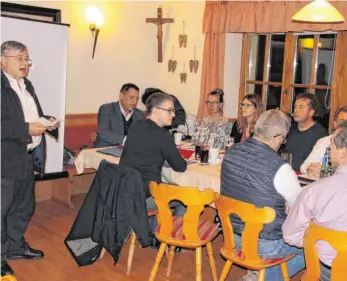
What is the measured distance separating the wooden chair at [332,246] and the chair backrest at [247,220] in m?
0.28

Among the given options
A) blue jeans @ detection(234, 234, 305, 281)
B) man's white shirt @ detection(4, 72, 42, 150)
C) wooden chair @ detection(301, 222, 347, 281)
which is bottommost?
blue jeans @ detection(234, 234, 305, 281)

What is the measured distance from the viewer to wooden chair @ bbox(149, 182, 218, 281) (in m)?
2.67

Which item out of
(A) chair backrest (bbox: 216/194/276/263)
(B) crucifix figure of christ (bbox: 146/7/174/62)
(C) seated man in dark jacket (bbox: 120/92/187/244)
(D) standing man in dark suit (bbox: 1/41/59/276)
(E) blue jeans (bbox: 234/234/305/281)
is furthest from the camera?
(B) crucifix figure of christ (bbox: 146/7/174/62)

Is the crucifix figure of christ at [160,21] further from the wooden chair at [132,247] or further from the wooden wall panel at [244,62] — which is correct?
the wooden chair at [132,247]

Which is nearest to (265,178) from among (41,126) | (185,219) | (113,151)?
(185,219)

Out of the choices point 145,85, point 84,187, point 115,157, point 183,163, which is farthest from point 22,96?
point 145,85

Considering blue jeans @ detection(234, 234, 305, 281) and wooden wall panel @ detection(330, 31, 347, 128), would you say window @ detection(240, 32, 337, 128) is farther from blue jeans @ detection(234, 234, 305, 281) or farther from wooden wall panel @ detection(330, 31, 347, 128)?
blue jeans @ detection(234, 234, 305, 281)

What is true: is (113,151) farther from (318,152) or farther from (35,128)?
(318,152)

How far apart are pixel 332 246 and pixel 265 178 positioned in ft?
1.73

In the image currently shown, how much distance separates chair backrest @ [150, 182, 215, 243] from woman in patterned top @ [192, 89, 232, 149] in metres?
1.07

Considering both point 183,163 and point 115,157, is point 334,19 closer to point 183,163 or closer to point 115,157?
point 183,163

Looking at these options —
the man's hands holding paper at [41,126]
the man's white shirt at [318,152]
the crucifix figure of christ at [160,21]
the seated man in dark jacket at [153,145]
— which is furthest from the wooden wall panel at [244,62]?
the man's hands holding paper at [41,126]

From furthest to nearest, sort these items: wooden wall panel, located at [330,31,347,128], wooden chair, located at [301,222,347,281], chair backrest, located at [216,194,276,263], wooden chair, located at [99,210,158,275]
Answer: wooden wall panel, located at [330,31,347,128] < wooden chair, located at [99,210,158,275] < chair backrest, located at [216,194,276,263] < wooden chair, located at [301,222,347,281]

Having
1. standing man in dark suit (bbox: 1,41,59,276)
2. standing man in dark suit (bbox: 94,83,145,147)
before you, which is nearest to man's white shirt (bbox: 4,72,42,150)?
standing man in dark suit (bbox: 1,41,59,276)
